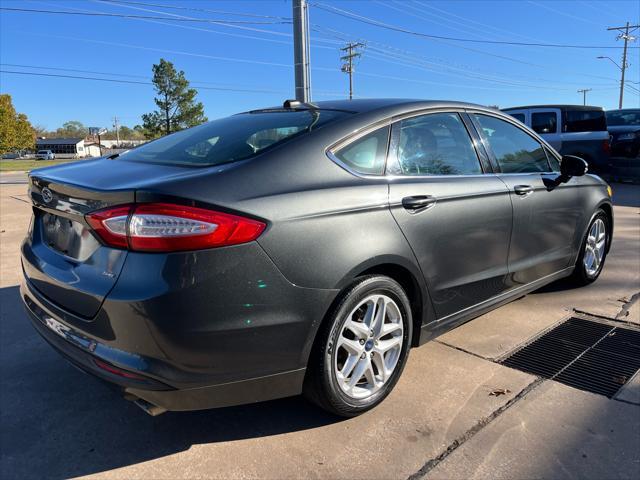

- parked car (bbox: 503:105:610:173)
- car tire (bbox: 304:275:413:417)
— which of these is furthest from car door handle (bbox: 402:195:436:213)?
parked car (bbox: 503:105:610:173)

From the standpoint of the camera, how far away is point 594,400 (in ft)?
9.00

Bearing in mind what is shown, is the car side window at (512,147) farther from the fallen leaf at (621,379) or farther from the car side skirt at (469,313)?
the fallen leaf at (621,379)

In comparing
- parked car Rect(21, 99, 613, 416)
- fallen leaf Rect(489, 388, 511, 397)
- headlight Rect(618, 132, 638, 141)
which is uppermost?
headlight Rect(618, 132, 638, 141)

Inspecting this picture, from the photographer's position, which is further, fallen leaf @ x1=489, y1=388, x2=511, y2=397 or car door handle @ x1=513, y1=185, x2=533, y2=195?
car door handle @ x1=513, y1=185, x2=533, y2=195

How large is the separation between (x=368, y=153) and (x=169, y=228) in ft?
3.77

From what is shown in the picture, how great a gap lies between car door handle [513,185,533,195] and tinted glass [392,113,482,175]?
1.10 feet


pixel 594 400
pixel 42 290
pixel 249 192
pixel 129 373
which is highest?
pixel 249 192

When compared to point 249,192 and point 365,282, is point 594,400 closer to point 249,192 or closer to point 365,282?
point 365,282

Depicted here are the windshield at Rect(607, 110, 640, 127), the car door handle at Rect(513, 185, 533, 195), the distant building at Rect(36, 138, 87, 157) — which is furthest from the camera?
the distant building at Rect(36, 138, 87, 157)

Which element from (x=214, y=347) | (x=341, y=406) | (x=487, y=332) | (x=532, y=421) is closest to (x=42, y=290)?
(x=214, y=347)

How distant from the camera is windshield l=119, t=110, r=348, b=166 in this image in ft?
7.95

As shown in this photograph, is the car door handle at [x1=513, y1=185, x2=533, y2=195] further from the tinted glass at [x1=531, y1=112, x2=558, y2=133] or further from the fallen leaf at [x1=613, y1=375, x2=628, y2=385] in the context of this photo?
the tinted glass at [x1=531, y1=112, x2=558, y2=133]

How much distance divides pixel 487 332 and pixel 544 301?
3.26 feet

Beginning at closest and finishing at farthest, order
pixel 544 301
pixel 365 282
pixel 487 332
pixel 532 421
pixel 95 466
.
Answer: pixel 95 466 → pixel 365 282 → pixel 532 421 → pixel 487 332 → pixel 544 301
